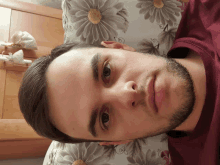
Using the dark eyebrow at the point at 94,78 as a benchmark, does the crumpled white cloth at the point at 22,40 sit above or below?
above

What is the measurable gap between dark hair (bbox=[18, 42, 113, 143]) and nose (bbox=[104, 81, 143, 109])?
26 cm

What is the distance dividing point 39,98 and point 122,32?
22.2 inches

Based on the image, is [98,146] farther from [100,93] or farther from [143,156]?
[100,93]

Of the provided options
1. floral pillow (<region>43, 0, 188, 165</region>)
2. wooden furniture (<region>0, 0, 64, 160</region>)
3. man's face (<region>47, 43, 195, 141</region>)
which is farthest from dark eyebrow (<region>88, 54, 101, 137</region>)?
wooden furniture (<region>0, 0, 64, 160</region>)

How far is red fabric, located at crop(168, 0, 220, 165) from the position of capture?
2.19ft

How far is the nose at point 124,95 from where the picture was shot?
2.12 feet

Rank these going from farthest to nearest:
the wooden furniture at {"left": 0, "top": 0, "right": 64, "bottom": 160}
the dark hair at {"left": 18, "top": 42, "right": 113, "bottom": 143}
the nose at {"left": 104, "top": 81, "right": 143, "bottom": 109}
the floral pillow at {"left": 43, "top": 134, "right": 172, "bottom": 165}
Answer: the wooden furniture at {"left": 0, "top": 0, "right": 64, "bottom": 160} → the floral pillow at {"left": 43, "top": 134, "right": 172, "bottom": 165} → the dark hair at {"left": 18, "top": 42, "right": 113, "bottom": 143} → the nose at {"left": 104, "top": 81, "right": 143, "bottom": 109}

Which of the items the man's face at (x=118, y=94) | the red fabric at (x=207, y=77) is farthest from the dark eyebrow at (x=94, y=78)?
the red fabric at (x=207, y=77)

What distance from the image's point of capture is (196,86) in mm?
731

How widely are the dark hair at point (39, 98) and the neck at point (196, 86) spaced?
46cm

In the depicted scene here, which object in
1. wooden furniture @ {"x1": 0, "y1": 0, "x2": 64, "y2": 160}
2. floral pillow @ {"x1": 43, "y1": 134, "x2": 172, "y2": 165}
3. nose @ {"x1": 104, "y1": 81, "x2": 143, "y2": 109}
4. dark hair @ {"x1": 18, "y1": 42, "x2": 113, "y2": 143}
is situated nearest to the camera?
nose @ {"x1": 104, "y1": 81, "x2": 143, "y2": 109}

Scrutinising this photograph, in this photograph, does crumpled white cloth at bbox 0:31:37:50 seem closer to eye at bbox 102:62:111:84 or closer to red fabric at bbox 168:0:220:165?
eye at bbox 102:62:111:84

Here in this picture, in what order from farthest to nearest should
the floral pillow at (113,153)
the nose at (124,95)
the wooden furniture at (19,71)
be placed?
1. the wooden furniture at (19,71)
2. the floral pillow at (113,153)
3. the nose at (124,95)

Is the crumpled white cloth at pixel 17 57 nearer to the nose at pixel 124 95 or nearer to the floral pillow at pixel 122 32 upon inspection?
the floral pillow at pixel 122 32
